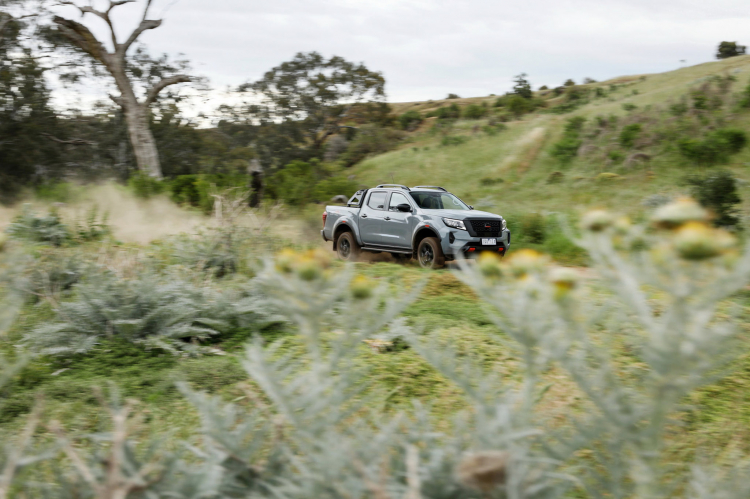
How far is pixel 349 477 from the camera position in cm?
179

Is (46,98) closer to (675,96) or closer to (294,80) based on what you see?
(294,80)

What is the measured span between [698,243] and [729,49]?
193 ft

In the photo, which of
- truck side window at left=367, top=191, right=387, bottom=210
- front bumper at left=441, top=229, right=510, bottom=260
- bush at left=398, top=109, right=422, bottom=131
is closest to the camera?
front bumper at left=441, top=229, right=510, bottom=260

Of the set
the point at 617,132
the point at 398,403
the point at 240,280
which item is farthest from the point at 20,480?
the point at 617,132

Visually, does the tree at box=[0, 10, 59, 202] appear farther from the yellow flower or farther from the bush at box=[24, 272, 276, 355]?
the yellow flower

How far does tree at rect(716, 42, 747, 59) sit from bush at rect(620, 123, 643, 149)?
114ft

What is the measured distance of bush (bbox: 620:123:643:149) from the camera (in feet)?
74.0

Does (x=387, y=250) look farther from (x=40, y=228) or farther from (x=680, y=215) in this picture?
(x=680, y=215)

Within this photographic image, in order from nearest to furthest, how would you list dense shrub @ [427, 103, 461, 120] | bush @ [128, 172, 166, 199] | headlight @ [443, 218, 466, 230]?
Result: headlight @ [443, 218, 466, 230] < bush @ [128, 172, 166, 199] < dense shrub @ [427, 103, 461, 120]

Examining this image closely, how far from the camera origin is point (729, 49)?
166 feet

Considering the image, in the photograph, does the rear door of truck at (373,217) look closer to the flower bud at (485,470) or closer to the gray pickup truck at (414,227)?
the gray pickup truck at (414,227)

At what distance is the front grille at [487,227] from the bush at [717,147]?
11161mm

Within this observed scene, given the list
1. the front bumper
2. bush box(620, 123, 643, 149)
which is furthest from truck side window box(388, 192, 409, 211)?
bush box(620, 123, 643, 149)

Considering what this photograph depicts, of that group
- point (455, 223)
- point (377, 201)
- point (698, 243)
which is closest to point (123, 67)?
point (377, 201)
